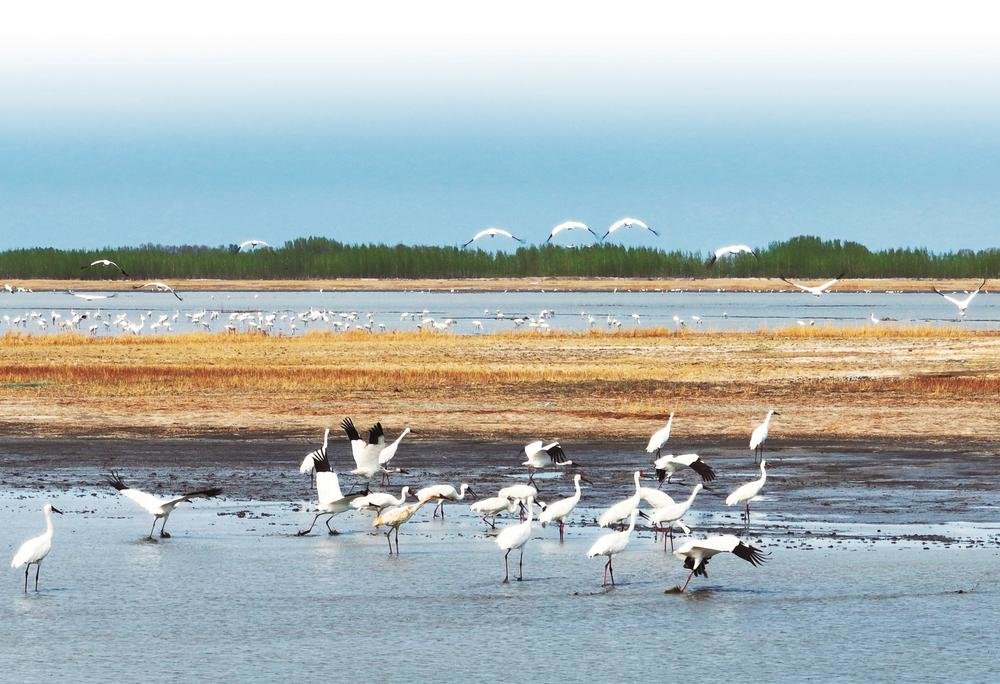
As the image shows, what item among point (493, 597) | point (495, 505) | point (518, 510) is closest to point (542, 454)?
point (518, 510)

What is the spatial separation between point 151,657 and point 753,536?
615cm

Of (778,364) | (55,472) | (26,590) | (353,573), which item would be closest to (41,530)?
(26,590)

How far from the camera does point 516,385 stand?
30.1m

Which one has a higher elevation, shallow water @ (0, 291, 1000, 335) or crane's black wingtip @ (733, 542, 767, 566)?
crane's black wingtip @ (733, 542, 767, 566)

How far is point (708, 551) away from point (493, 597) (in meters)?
1.70

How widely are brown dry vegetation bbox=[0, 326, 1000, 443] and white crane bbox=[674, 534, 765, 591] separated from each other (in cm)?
1048

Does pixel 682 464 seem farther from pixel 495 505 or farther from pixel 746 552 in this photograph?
pixel 746 552

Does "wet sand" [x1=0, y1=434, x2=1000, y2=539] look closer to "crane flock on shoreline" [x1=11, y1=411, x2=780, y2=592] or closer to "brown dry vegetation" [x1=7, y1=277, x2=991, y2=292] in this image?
"crane flock on shoreline" [x1=11, y1=411, x2=780, y2=592]

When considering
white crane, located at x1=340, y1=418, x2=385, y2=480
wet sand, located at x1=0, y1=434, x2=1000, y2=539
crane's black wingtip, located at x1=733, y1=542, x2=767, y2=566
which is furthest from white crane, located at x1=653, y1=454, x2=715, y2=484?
crane's black wingtip, located at x1=733, y1=542, x2=767, y2=566

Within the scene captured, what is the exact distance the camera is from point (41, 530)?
1446 centimetres

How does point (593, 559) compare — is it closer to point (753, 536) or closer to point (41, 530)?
point (753, 536)

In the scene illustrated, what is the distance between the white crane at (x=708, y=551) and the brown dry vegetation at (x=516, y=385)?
10.5m

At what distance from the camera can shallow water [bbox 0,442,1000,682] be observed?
988 cm

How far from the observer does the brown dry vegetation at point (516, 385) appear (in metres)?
24.1
